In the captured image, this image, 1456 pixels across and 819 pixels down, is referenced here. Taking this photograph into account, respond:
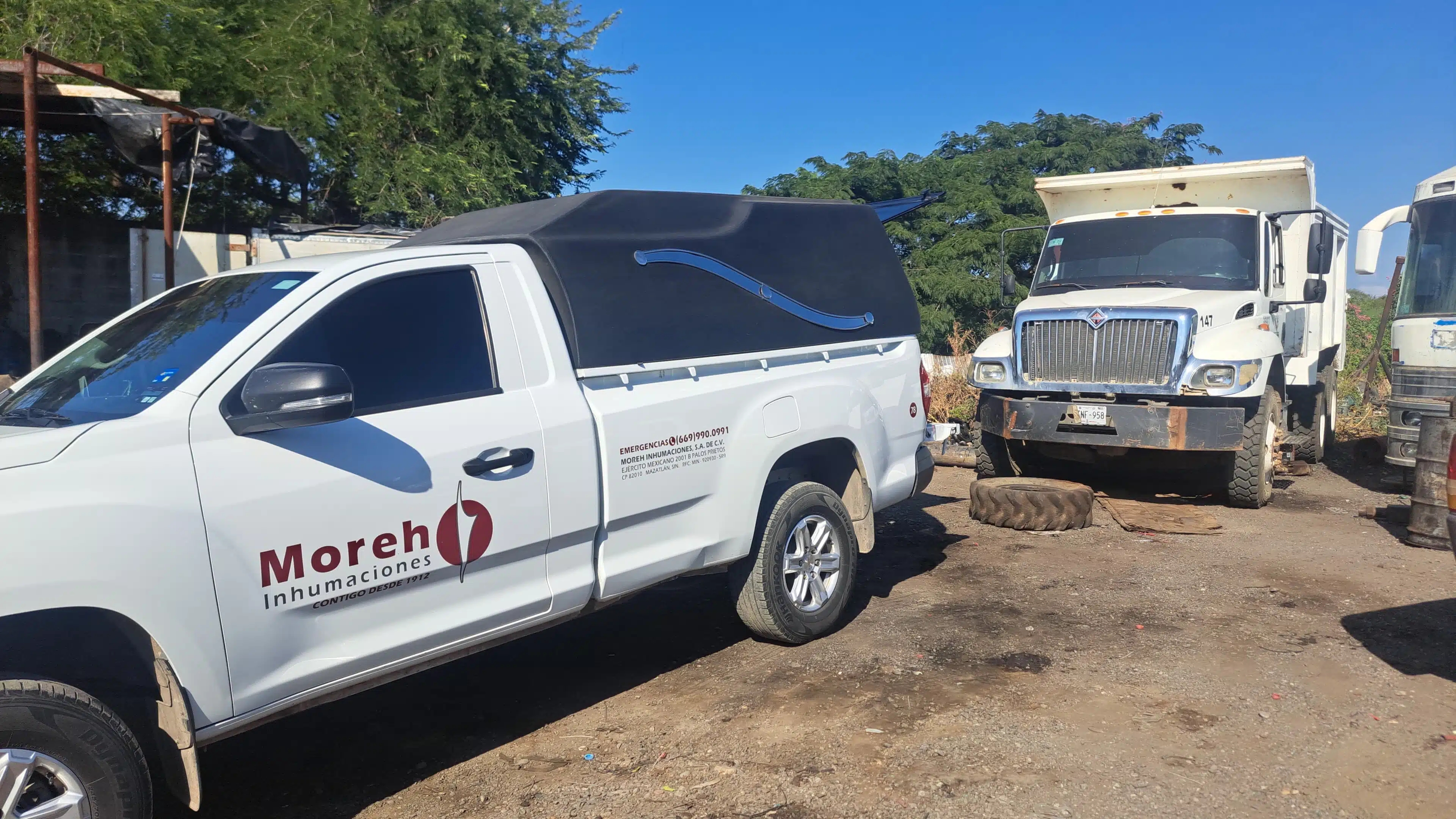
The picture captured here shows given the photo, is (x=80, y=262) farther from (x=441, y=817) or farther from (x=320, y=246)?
(x=441, y=817)

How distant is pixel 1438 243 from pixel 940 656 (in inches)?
294

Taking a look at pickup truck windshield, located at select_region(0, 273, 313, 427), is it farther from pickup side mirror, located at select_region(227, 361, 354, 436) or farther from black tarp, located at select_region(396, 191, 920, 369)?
black tarp, located at select_region(396, 191, 920, 369)

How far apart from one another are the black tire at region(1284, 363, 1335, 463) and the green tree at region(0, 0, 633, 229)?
1104 cm

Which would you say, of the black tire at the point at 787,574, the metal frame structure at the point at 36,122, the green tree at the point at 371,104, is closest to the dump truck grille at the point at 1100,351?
the black tire at the point at 787,574

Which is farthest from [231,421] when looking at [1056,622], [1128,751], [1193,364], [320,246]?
[320,246]

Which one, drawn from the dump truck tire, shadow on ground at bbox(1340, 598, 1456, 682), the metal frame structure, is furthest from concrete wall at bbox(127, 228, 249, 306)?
shadow on ground at bbox(1340, 598, 1456, 682)

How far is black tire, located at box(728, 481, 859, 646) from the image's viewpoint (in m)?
5.12

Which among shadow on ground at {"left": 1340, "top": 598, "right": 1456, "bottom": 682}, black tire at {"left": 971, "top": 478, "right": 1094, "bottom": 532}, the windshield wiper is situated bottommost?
shadow on ground at {"left": 1340, "top": 598, "right": 1456, "bottom": 682}

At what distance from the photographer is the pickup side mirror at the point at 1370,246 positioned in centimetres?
988

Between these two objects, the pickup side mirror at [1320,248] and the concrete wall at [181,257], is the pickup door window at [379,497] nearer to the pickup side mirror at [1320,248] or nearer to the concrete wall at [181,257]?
the concrete wall at [181,257]

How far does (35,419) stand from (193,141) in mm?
6739

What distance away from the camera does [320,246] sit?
1145 centimetres

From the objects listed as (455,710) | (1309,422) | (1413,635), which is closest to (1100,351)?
(1413,635)

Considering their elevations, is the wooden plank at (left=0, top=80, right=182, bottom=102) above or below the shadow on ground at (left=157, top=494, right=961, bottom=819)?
above
